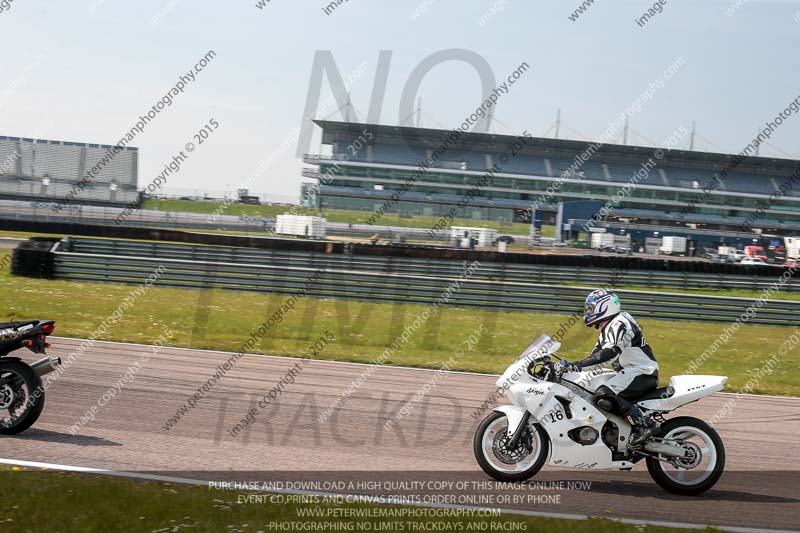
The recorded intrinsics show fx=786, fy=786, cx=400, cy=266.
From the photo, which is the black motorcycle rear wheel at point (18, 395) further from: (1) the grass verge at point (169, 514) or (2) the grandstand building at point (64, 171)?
(2) the grandstand building at point (64, 171)

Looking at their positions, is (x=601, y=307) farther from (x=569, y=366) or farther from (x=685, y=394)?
(x=685, y=394)

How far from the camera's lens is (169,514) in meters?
5.11

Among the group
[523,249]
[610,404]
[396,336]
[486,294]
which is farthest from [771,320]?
[523,249]

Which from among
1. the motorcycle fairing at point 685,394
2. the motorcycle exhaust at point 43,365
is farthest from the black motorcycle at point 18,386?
the motorcycle fairing at point 685,394

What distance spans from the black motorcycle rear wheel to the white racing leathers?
5.05 metres

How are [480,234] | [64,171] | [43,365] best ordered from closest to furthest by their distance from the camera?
[43,365] → [480,234] → [64,171]

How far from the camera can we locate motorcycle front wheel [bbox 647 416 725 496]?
6.72m

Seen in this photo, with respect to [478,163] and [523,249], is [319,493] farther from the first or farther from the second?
[478,163]

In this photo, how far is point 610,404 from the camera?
271 inches

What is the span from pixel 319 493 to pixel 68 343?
29.2 feet

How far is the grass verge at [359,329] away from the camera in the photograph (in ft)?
49.2

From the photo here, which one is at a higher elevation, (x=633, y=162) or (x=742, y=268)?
(x=633, y=162)

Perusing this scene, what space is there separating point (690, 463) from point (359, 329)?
11.6m
